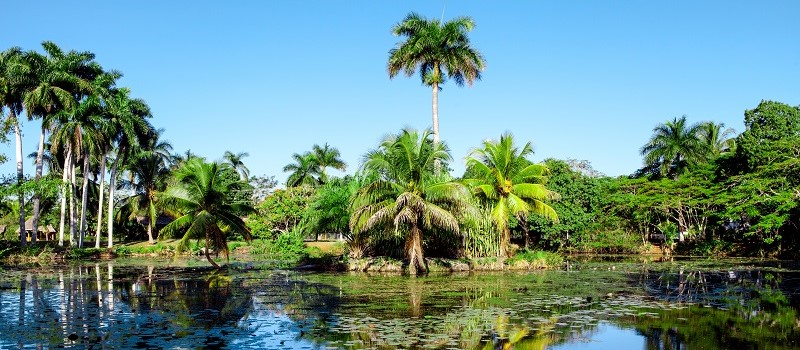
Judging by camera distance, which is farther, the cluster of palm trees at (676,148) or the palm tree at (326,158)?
the palm tree at (326,158)

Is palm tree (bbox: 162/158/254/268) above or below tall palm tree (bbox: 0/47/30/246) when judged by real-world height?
below

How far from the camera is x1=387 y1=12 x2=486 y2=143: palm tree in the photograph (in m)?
37.8

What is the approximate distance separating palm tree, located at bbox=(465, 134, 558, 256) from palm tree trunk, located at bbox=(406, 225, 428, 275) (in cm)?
461

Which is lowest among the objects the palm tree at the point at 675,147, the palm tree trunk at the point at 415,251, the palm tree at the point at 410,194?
the palm tree trunk at the point at 415,251

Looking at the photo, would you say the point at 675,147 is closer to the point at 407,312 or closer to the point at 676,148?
the point at 676,148

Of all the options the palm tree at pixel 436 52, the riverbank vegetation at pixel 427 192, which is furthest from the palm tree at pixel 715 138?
the palm tree at pixel 436 52

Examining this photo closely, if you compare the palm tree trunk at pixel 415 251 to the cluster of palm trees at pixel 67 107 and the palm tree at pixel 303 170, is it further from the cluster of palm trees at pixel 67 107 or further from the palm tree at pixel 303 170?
the palm tree at pixel 303 170

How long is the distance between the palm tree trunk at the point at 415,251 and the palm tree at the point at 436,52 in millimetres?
10797

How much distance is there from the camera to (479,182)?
32.0m

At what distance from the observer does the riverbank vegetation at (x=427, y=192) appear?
28234 millimetres

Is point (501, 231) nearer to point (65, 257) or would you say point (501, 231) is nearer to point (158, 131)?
point (65, 257)

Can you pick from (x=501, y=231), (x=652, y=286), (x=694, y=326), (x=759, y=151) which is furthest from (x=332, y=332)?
(x=759, y=151)

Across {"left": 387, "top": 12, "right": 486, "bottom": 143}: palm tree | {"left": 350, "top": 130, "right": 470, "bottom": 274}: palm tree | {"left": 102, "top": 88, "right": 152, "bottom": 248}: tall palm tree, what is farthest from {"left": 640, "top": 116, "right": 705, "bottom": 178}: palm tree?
Answer: {"left": 102, "top": 88, "right": 152, "bottom": 248}: tall palm tree

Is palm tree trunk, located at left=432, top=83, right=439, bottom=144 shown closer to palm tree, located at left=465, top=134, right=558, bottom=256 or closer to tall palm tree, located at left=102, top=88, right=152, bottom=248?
palm tree, located at left=465, top=134, right=558, bottom=256
